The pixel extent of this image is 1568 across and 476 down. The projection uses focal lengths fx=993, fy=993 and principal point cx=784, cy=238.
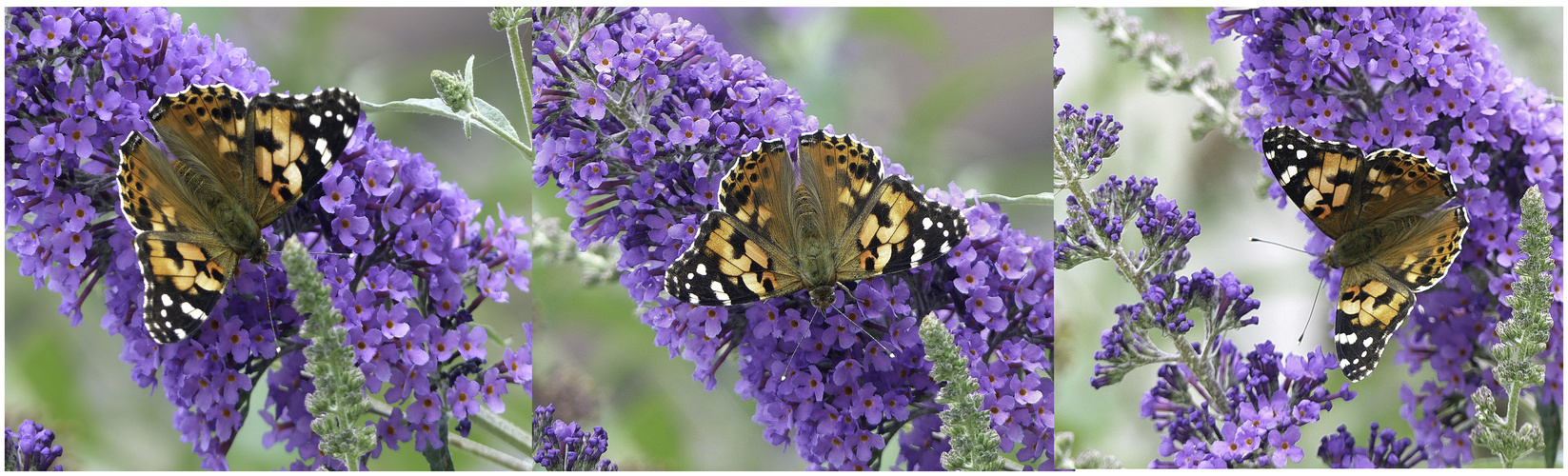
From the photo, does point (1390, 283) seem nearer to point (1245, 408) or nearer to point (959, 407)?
point (1245, 408)

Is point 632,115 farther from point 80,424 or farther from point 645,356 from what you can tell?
point 80,424

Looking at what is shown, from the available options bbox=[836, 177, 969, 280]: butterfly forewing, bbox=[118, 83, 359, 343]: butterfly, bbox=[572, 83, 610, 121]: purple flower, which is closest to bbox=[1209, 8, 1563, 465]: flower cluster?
bbox=[836, 177, 969, 280]: butterfly forewing

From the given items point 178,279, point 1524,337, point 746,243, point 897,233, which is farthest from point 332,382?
point 1524,337

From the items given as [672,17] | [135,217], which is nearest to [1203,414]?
[672,17]

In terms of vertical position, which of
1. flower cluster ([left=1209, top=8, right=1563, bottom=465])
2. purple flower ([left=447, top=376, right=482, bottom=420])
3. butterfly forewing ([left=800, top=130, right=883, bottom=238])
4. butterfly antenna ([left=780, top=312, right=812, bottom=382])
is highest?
flower cluster ([left=1209, top=8, right=1563, bottom=465])

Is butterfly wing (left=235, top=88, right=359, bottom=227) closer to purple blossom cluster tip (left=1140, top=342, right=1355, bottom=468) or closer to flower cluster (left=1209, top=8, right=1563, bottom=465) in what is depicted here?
purple blossom cluster tip (left=1140, top=342, right=1355, bottom=468)
